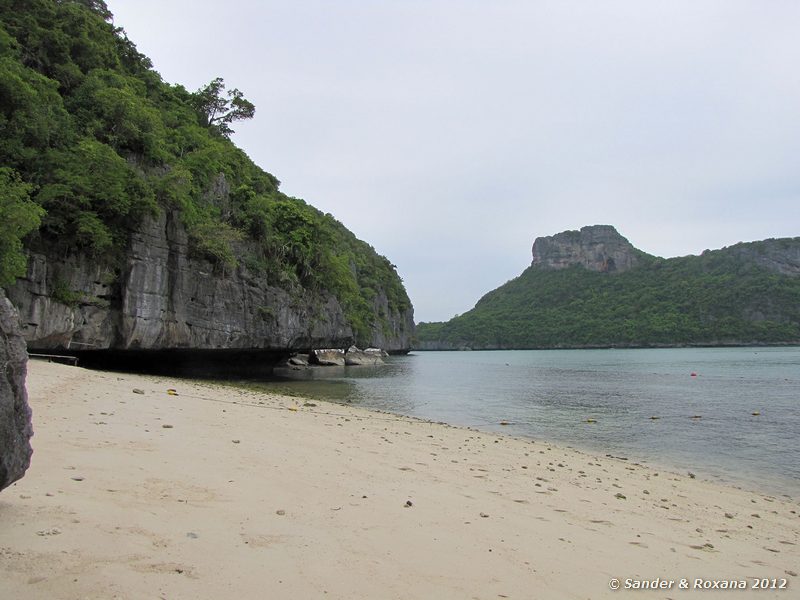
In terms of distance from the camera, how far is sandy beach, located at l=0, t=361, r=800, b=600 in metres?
2.95

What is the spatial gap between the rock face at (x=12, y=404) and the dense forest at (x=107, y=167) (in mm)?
15943

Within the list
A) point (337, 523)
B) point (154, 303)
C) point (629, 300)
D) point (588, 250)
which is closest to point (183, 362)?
point (154, 303)

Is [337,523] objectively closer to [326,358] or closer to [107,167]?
[107,167]

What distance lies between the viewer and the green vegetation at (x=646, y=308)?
99.8 m

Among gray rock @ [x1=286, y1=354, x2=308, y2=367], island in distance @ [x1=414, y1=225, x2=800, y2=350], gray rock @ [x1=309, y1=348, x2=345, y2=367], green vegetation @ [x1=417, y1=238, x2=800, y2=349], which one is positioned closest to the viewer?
gray rock @ [x1=286, y1=354, x2=308, y2=367]

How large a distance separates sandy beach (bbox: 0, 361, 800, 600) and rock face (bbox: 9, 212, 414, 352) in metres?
14.4

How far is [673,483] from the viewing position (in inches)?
352

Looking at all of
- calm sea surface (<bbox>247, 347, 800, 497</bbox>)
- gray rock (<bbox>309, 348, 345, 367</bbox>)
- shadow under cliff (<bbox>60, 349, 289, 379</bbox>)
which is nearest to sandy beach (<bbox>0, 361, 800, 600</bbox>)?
calm sea surface (<bbox>247, 347, 800, 497</bbox>)

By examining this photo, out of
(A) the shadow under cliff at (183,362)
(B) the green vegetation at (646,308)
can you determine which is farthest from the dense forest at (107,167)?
(B) the green vegetation at (646,308)

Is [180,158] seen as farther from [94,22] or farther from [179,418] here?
[179,418]

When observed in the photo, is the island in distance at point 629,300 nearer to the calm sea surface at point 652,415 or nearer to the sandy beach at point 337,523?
the calm sea surface at point 652,415

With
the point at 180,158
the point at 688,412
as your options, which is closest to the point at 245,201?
the point at 180,158

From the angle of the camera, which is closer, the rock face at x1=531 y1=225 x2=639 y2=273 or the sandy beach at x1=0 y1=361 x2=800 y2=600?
the sandy beach at x1=0 y1=361 x2=800 y2=600

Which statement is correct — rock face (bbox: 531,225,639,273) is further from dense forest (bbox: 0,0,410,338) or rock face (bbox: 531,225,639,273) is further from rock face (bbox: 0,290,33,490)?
rock face (bbox: 0,290,33,490)
